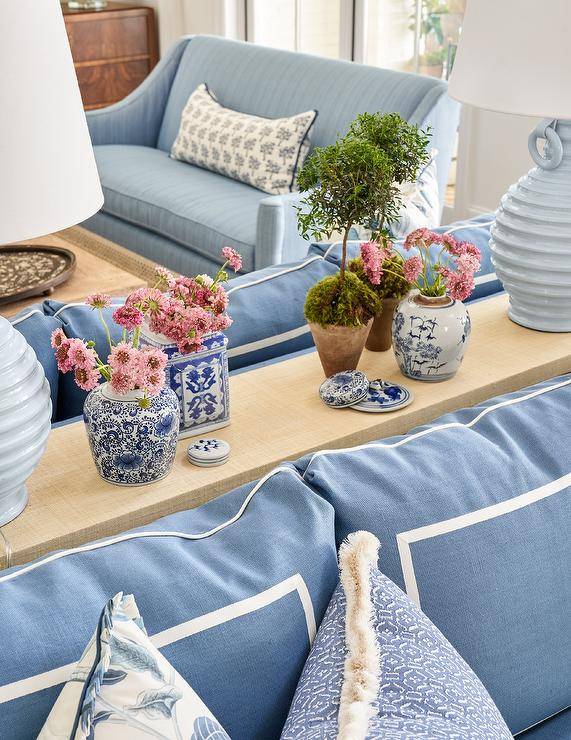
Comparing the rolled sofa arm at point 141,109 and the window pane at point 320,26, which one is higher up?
the window pane at point 320,26

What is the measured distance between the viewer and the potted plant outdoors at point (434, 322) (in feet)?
4.51

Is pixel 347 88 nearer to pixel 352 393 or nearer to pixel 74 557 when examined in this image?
pixel 352 393

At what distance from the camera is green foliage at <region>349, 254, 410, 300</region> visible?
1430mm

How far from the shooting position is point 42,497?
3.69 feet

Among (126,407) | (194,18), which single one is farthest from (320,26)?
(126,407)

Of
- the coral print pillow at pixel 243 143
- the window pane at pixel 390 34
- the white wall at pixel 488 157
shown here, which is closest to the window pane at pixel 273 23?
the window pane at pixel 390 34

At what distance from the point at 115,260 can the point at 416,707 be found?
8.75ft

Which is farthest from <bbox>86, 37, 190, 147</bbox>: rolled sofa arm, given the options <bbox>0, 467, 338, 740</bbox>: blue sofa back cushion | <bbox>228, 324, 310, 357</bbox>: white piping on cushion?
<bbox>0, 467, 338, 740</bbox>: blue sofa back cushion

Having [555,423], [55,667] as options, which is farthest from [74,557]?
[555,423]

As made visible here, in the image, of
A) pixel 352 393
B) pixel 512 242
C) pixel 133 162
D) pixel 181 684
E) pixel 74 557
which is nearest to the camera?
pixel 181 684

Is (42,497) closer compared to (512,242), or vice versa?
(42,497)

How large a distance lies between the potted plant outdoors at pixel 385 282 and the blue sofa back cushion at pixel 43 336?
1.49 ft

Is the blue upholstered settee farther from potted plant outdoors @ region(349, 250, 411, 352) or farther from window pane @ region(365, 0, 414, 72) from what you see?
potted plant outdoors @ region(349, 250, 411, 352)

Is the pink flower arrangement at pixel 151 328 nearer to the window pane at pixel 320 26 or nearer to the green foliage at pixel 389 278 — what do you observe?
the green foliage at pixel 389 278
